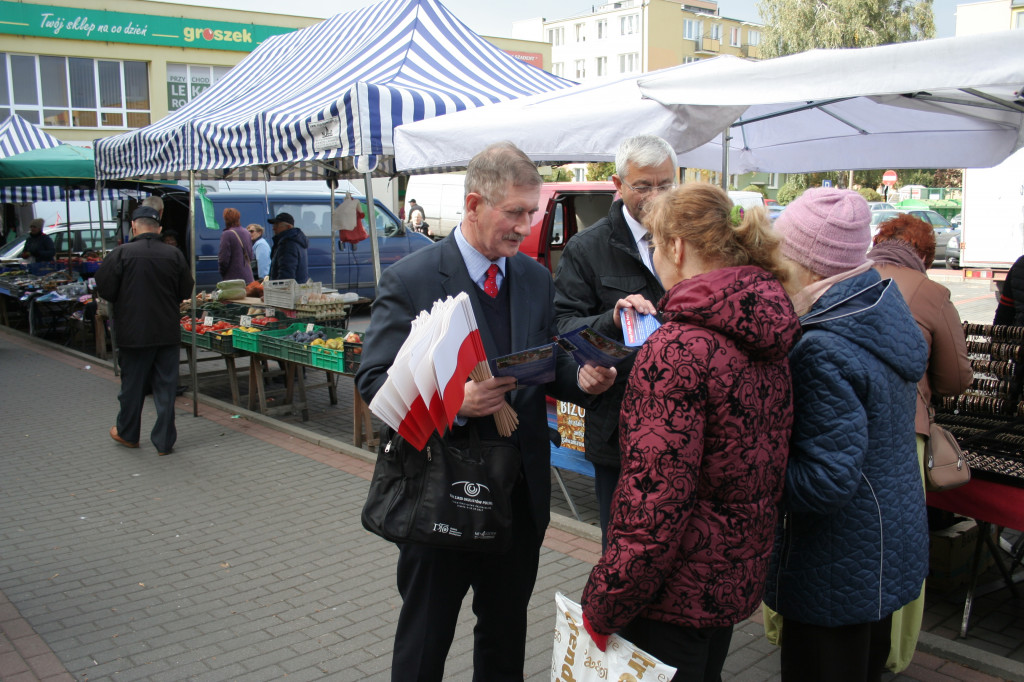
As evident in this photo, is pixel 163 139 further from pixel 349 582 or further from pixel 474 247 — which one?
pixel 474 247

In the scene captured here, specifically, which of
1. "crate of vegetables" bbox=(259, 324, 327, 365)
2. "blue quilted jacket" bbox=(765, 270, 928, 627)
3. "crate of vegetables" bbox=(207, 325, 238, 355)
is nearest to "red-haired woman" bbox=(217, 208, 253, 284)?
"crate of vegetables" bbox=(207, 325, 238, 355)

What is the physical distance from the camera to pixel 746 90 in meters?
Result: 3.74

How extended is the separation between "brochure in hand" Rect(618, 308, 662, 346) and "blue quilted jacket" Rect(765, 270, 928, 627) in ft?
1.48

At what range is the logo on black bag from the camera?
2.28 m

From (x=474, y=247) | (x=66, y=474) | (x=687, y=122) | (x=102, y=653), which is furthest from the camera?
(x=66, y=474)

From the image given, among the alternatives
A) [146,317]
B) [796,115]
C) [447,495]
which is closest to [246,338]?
[146,317]

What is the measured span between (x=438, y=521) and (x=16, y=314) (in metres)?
17.0

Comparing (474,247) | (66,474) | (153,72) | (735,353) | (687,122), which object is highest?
(153,72)

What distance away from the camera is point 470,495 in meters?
2.28

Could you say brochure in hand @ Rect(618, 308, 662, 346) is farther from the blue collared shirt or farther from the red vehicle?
the red vehicle

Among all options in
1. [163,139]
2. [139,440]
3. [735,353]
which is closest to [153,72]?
[163,139]

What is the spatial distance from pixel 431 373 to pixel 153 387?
5.77 metres

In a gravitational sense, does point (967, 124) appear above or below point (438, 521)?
above

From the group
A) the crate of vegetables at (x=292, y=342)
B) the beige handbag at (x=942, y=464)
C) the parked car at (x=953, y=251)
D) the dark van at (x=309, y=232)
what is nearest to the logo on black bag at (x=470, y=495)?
the beige handbag at (x=942, y=464)
